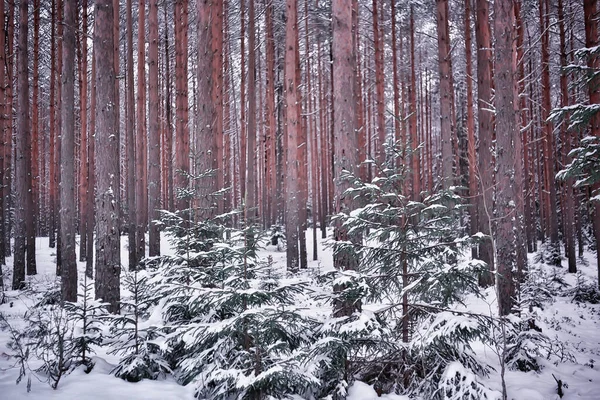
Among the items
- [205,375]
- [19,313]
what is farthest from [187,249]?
[19,313]

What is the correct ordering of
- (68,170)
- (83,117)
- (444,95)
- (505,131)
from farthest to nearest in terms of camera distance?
(83,117) < (444,95) < (68,170) < (505,131)

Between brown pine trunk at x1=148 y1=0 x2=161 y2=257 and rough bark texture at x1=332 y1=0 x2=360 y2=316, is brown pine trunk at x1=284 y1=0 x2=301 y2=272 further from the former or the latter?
rough bark texture at x1=332 y1=0 x2=360 y2=316

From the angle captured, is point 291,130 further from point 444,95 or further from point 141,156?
point 141,156

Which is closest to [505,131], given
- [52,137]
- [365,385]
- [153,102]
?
[365,385]

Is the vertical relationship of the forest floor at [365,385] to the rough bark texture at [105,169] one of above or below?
below

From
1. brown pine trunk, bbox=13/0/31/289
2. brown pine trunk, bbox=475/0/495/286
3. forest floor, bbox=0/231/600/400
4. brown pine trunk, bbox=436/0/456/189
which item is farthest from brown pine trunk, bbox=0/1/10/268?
brown pine trunk, bbox=475/0/495/286

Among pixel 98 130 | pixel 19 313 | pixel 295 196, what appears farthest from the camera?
pixel 295 196

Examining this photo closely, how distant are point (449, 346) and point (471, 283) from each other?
31.6 inches

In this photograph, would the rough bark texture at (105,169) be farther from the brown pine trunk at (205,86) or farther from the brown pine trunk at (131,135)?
the brown pine trunk at (131,135)

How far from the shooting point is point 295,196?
1369cm

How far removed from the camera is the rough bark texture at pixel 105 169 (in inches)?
297

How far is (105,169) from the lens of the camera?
7609 mm

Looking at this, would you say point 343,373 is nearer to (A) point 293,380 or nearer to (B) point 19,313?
(A) point 293,380

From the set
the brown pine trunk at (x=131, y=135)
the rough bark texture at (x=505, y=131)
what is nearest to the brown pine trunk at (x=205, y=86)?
the rough bark texture at (x=505, y=131)
